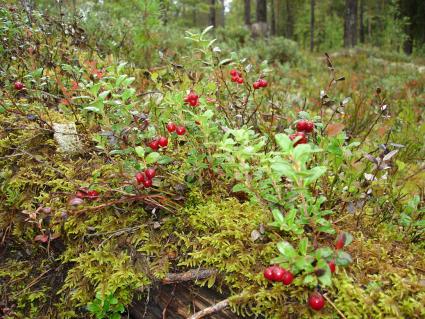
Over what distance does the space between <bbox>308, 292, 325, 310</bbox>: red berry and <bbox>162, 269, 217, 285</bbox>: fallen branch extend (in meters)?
0.57

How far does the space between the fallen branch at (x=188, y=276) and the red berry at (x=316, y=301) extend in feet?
1.89

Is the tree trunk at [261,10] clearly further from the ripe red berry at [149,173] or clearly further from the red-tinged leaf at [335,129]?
the ripe red berry at [149,173]

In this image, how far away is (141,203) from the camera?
7.88 ft

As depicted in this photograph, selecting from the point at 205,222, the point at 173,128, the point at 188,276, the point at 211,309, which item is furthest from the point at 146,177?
the point at 211,309

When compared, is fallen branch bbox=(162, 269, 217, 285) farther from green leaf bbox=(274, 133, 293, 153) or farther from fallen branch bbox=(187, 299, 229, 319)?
green leaf bbox=(274, 133, 293, 153)

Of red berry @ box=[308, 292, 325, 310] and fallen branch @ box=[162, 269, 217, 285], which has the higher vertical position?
red berry @ box=[308, 292, 325, 310]

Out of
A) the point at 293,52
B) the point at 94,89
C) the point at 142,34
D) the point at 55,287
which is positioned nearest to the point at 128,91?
the point at 94,89

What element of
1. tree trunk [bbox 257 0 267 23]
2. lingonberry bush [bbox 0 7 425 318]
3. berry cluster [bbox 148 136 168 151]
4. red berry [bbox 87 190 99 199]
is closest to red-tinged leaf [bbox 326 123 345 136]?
lingonberry bush [bbox 0 7 425 318]

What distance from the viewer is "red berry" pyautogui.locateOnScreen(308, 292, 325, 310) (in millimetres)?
1567

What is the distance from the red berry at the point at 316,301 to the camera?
157cm

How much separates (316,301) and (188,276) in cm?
73

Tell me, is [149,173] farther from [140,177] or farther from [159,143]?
[159,143]

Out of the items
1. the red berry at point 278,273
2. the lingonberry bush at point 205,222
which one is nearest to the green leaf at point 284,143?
the lingonberry bush at point 205,222

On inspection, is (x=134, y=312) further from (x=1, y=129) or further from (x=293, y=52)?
(x=293, y=52)
